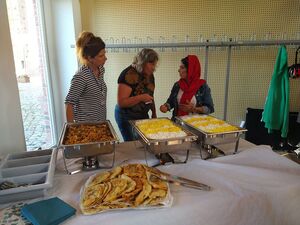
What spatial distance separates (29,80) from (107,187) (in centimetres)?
141

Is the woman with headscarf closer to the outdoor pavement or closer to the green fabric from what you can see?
the green fabric

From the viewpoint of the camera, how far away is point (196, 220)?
0.73 m

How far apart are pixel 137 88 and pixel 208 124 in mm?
582

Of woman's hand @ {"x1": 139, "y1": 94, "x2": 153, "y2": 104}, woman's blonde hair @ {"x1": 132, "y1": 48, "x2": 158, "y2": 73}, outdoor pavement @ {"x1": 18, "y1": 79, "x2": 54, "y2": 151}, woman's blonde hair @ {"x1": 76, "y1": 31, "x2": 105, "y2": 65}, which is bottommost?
outdoor pavement @ {"x1": 18, "y1": 79, "x2": 54, "y2": 151}

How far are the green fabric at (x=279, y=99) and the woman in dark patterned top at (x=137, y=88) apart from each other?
3.95 ft

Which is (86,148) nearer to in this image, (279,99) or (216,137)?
(216,137)

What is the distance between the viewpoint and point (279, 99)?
7.10ft

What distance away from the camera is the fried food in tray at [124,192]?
2.39ft

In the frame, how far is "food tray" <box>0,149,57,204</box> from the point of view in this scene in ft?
2.55

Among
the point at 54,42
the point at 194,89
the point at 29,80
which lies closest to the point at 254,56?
the point at 194,89

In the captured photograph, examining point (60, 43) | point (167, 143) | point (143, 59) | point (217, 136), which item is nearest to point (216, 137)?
point (217, 136)

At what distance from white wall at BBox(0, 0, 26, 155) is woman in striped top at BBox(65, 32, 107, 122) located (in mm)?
257

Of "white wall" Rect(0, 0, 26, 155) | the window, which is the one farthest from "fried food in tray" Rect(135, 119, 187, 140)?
the window

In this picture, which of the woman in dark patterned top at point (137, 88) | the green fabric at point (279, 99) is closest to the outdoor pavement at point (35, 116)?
the woman in dark patterned top at point (137, 88)
